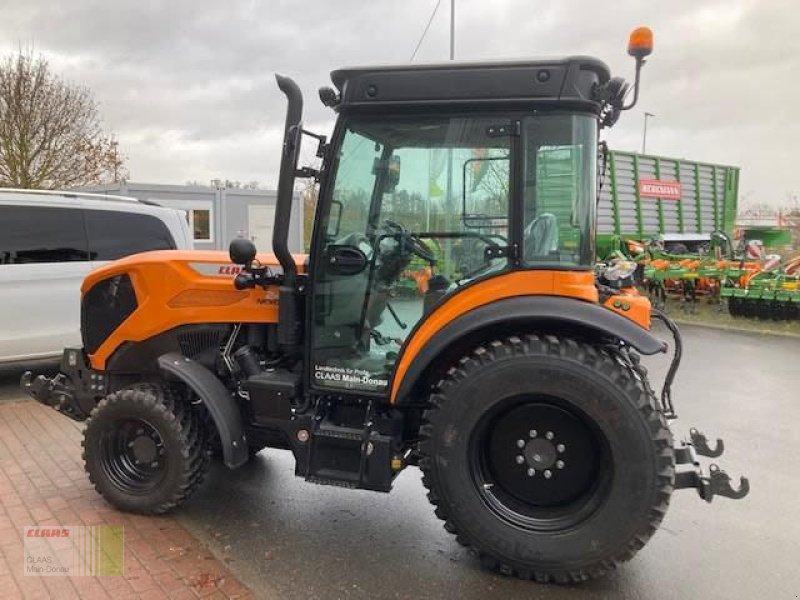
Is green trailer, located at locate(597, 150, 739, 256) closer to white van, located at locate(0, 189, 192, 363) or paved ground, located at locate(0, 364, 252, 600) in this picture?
white van, located at locate(0, 189, 192, 363)

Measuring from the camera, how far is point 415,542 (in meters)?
3.54

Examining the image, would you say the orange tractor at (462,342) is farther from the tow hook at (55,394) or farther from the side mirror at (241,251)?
the tow hook at (55,394)

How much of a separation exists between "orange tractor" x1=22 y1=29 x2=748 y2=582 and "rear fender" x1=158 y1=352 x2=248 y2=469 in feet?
0.04

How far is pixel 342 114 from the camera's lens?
3264 millimetres

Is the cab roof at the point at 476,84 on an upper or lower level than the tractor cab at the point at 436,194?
upper

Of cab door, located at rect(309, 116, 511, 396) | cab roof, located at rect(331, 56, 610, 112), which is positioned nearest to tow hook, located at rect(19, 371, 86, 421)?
cab door, located at rect(309, 116, 511, 396)

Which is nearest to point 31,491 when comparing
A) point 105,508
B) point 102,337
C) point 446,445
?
point 105,508

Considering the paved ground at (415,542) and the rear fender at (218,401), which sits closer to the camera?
the paved ground at (415,542)

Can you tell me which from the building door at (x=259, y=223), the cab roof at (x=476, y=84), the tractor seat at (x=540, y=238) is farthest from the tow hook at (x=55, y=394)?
the building door at (x=259, y=223)

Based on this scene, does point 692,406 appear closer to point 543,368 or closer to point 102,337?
point 543,368

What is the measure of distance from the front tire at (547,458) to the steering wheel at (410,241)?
547mm

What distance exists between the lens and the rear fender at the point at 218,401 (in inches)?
139
